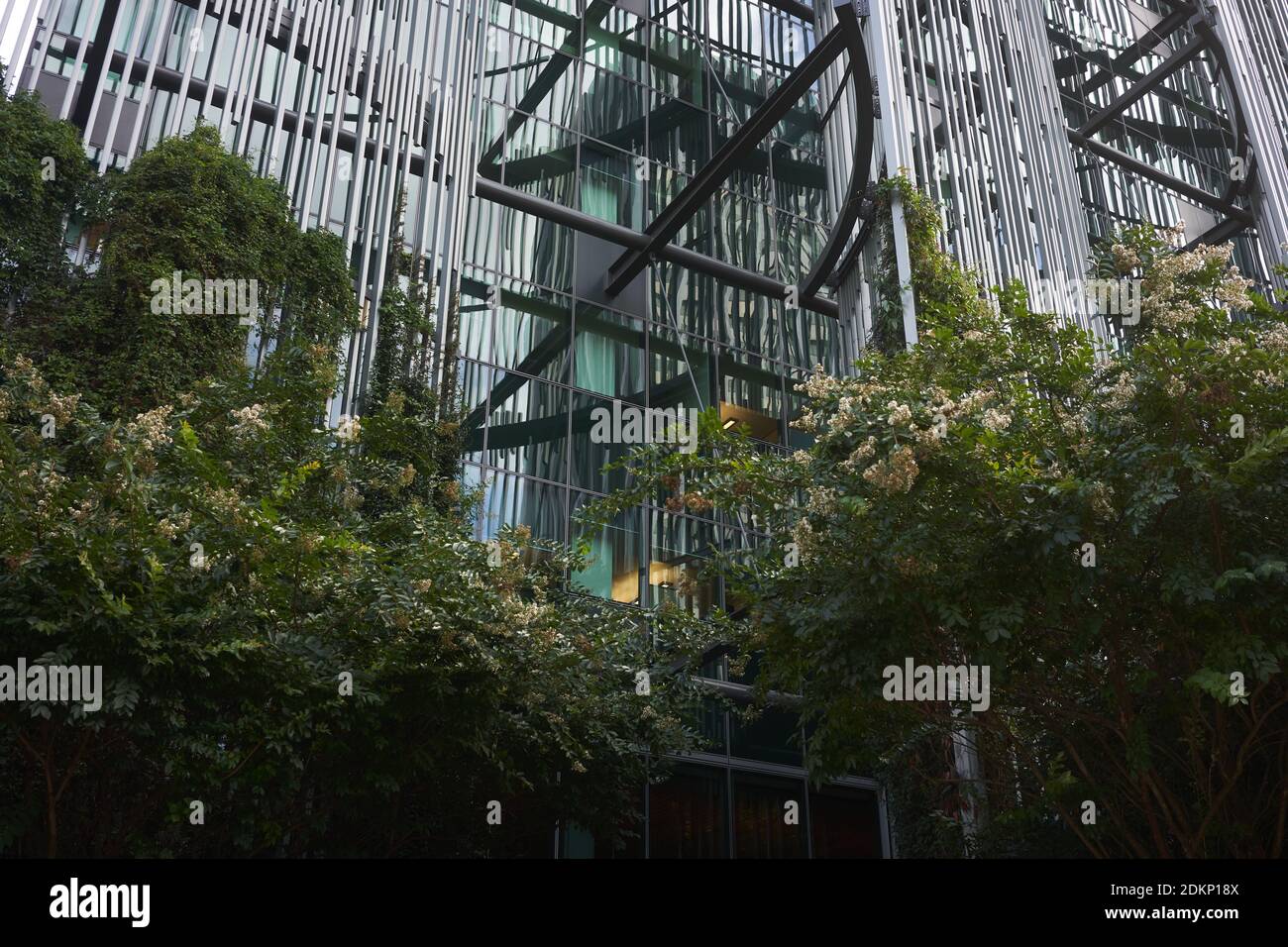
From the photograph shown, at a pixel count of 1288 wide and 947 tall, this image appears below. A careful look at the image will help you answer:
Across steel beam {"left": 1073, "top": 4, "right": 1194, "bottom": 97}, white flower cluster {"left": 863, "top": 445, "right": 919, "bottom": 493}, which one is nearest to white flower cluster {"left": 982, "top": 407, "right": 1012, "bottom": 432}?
white flower cluster {"left": 863, "top": 445, "right": 919, "bottom": 493}

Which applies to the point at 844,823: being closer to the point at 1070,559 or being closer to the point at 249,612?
the point at 1070,559

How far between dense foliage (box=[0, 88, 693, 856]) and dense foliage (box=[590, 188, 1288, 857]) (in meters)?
2.52

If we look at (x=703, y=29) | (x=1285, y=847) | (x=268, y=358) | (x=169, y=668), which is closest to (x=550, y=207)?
(x=703, y=29)

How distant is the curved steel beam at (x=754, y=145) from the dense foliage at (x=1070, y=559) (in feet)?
21.5

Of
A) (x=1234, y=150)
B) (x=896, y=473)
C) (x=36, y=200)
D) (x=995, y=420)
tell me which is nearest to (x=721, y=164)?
(x=36, y=200)

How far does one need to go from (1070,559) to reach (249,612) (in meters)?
6.04

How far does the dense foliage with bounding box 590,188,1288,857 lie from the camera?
25.8 ft

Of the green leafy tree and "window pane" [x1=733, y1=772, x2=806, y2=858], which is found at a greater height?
the green leafy tree

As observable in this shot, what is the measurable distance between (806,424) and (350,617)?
425cm

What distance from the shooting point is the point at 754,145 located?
59.7 ft

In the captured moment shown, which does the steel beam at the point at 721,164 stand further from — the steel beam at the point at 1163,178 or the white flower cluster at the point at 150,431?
the white flower cluster at the point at 150,431

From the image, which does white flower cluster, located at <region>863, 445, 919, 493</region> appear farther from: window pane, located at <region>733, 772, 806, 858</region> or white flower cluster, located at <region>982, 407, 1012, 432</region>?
window pane, located at <region>733, 772, 806, 858</region>

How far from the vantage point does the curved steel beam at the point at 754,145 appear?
15531 millimetres

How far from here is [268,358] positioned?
1176cm
